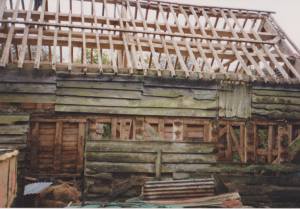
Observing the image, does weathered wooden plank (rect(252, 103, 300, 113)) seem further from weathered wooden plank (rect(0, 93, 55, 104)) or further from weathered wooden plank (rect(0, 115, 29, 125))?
weathered wooden plank (rect(0, 115, 29, 125))

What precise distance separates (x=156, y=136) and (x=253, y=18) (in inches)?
255

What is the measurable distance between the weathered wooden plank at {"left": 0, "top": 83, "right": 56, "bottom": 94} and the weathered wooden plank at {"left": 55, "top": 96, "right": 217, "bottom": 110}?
1.14 feet

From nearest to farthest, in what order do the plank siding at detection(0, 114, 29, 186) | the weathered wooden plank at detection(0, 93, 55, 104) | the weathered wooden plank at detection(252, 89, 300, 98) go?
the plank siding at detection(0, 114, 29, 186), the weathered wooden plank at detection(0, 93, 55, 104), the weathered wooden plank at detection(252, 89, 300, 98)

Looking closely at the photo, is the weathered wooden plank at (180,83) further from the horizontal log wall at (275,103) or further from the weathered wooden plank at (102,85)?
the horizontal log wall at (275,103)

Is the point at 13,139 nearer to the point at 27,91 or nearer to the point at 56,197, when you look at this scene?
the point at 27,91

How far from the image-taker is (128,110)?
9.84 metres

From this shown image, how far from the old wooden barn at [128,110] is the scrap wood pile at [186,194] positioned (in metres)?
0.37

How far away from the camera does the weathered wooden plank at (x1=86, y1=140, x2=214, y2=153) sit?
9.61m

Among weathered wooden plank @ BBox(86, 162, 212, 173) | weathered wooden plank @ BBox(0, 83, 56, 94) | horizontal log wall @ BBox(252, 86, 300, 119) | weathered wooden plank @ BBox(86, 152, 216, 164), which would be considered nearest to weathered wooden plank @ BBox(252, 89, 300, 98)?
horizontal log wall @ BBox(252, 86, 300, 119)

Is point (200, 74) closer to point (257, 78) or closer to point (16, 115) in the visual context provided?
point (257, 78)

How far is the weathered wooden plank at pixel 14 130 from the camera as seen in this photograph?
9.19m

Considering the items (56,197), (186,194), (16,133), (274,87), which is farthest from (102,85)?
(274,87)

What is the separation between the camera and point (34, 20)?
11.6 metres

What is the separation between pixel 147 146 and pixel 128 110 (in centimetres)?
109
